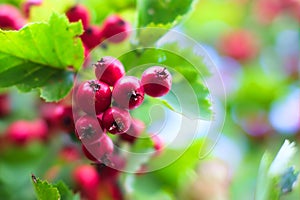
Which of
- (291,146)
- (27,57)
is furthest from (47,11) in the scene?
(291,146)

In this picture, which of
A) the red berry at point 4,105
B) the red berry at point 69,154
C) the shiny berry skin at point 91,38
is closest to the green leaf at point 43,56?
the shiny berry skin at point 91,38

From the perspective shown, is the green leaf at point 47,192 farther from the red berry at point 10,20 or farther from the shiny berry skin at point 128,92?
the red berry at point 10,20

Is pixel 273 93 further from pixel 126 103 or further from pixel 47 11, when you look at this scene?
pixel 126 103

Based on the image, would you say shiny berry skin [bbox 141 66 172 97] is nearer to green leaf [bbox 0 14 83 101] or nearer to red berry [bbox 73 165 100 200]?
green leaf [bbox 0 14 83 101]

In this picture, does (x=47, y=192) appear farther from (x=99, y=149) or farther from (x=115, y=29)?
(x=115, y=29)

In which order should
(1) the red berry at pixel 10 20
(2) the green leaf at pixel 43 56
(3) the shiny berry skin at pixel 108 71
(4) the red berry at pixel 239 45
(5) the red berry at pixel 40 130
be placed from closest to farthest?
(3) the shiny berry skin at pixel 108 71
(2) the green leaf at pixel 43 56
(1) the red berry at pixel 10 20
(5) the red berry at pixel 40 130
(4) the red berry at pixel 239 45
